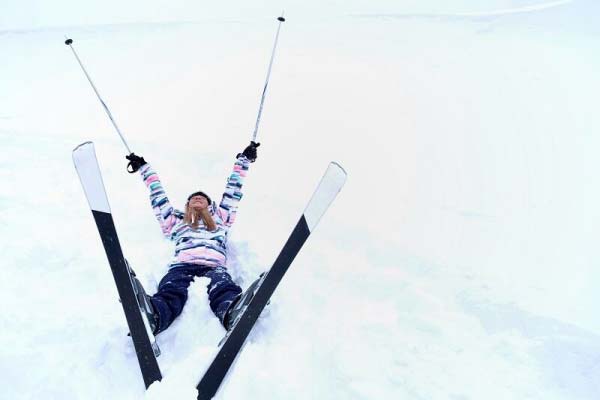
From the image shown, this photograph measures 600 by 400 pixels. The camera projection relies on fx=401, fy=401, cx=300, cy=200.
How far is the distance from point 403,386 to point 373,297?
676mm

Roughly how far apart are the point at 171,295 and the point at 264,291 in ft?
2.02

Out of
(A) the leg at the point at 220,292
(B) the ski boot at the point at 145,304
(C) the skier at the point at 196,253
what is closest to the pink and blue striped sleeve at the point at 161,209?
(C) the skier at the point at 196,253

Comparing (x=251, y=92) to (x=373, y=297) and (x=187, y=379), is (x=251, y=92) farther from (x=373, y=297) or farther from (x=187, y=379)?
(x=187, y=379)

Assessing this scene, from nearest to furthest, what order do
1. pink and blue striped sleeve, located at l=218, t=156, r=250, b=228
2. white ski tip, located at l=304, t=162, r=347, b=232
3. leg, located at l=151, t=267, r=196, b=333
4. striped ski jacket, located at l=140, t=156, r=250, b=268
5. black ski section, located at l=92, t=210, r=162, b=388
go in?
black ski section, located at l=92, t=210, r=162, b=388 < white ski tip, located at l=304, t=162, r=347, b=232 < leg, located at l=151, t=267, r=196, b=333 < striped ski jacket, located at l=140, t=156, r=250, b=268 < pink and blue striped sleeve, located at l=218, t=156, r=250, b=228

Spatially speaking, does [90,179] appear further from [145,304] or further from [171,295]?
[171,295]

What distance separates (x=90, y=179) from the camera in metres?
1.63

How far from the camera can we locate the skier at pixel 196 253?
1862 mm

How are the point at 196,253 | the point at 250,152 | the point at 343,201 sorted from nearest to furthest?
the point at 196,253 → the point at 250,152 → the point at 343,201

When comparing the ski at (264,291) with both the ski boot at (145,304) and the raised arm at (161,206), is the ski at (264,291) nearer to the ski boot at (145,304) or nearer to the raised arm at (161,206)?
the ski boot at (145,304)

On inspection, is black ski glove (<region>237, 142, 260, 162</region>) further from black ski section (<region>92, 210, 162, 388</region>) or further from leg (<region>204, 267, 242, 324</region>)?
black ski section (<region>92, 210, 162, 388</region>)

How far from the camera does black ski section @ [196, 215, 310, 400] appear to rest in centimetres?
154

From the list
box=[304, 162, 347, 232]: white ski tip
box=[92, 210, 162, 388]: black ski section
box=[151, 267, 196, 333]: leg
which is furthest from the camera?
box=[151, 267, 196, 333]: leg

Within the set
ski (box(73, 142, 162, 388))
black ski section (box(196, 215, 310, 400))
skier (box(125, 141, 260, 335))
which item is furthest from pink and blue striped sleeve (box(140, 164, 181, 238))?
black ski section (box(196, 215, 310, 400))

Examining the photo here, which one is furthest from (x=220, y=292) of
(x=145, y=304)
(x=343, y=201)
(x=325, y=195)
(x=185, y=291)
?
(x=343, y=201)
